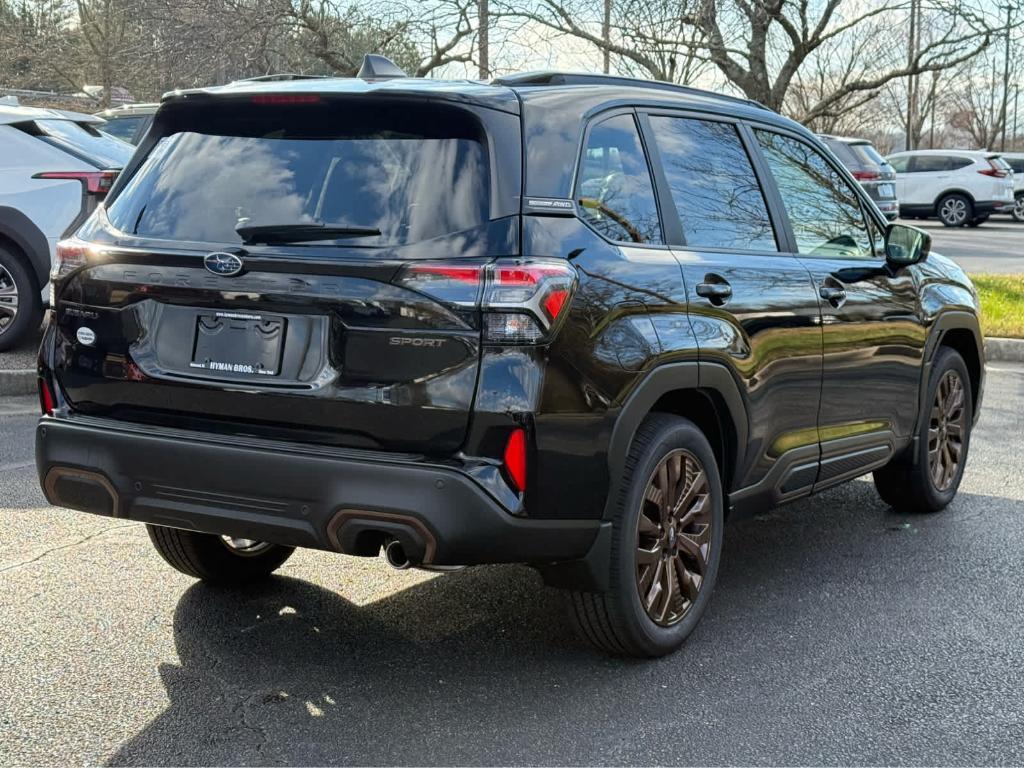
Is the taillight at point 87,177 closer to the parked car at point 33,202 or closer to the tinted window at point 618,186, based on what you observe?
the parked car at point 33,202

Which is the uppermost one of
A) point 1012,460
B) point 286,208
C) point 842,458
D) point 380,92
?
point 380,92

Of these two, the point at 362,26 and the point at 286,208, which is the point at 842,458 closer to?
the point at 286,208

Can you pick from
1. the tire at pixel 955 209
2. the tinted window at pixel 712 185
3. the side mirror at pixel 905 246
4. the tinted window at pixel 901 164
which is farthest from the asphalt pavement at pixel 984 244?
the tinted window at pixel 712 185

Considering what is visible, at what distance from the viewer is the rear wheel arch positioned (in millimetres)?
3697

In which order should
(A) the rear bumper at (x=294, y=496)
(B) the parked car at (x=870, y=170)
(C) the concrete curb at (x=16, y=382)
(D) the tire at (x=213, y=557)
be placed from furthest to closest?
1. (B) the parked car at (x=870, y=170)
2. (C) the concrete curb at (x=16, y=382)
3. (D) the tire at (x=213, y=557)
4. (A) the rear bumper at (x=294, y=496)

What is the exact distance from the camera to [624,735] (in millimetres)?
3508

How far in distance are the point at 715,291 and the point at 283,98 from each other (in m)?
1.50

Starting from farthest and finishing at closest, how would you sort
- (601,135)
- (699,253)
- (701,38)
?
(701,38) → (699,253) → (601,135)

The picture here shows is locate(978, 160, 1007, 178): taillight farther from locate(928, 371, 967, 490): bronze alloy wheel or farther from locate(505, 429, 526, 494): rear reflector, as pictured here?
locate(505, 429, 526, 494): rear reflector

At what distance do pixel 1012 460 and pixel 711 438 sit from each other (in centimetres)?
358

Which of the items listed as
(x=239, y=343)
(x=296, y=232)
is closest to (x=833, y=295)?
(x=296, y=232)

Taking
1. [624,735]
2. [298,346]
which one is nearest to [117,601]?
[298,346]

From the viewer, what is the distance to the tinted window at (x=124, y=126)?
14.6 meters

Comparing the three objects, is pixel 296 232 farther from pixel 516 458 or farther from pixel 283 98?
pixel 516 458
